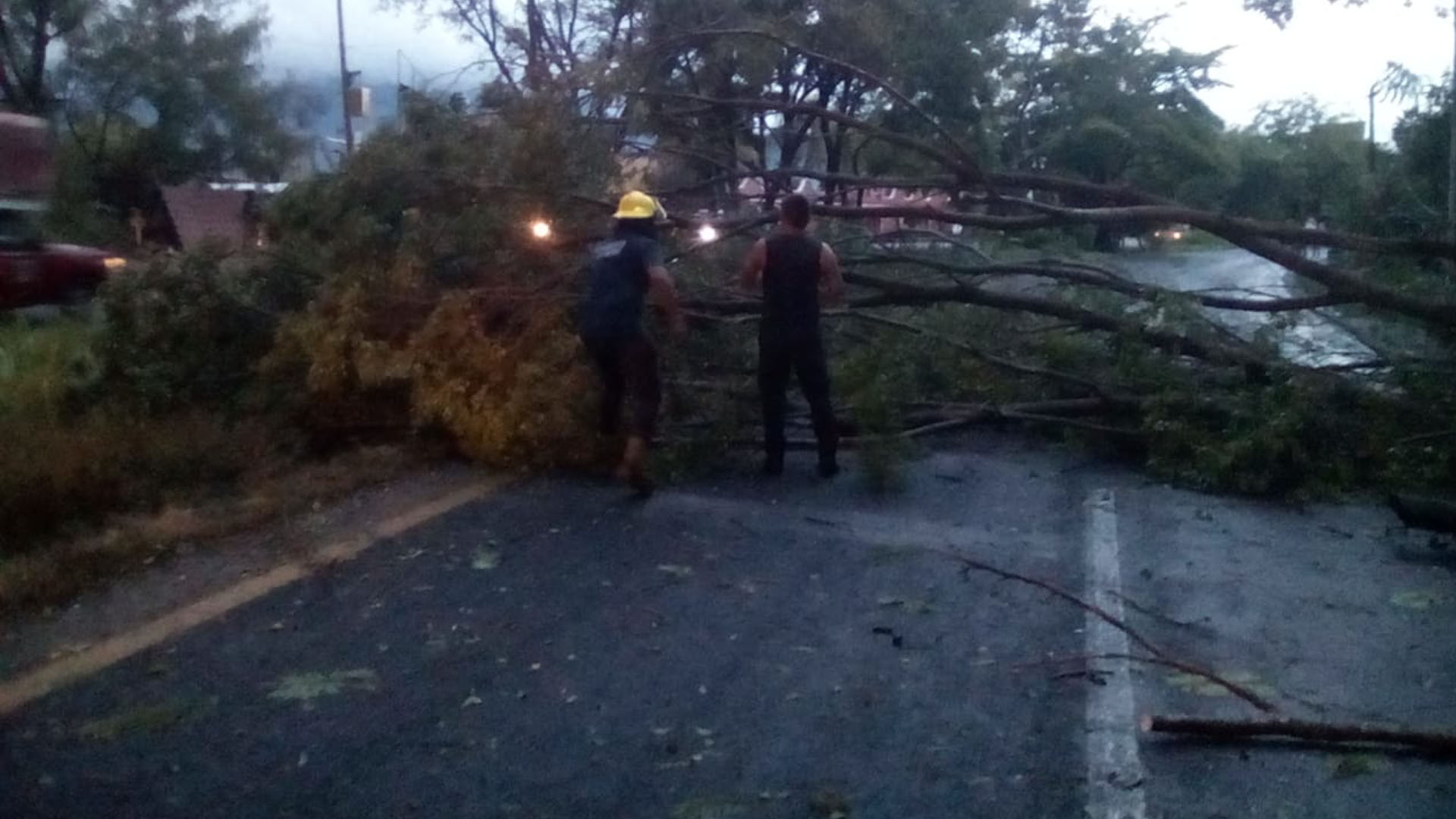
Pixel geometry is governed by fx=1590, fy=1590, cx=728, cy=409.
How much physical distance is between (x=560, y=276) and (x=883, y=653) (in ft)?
14.4

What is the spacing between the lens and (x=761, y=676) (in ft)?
18.6

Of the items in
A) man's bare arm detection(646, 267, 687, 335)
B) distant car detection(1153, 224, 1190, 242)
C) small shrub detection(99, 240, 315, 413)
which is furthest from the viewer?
distant car detection(1153, 224, 1190, 242)

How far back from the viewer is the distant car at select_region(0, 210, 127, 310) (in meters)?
18.9

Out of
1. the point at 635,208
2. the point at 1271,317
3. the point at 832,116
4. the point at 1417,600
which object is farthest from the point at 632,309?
the point at 1271,317

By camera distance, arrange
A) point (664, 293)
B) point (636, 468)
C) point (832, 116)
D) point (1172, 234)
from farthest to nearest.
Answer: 1. point (1172, 234)
2. point (832, 116)
3. point (664, 293)
4. point (636, 468)

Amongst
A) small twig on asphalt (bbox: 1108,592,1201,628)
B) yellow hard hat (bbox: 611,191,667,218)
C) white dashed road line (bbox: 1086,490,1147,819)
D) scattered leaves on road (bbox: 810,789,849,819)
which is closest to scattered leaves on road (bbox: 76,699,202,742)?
→ scattered leaves on road (bbox: 810,789,849,819)

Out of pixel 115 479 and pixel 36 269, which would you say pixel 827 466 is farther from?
pixel 36 269

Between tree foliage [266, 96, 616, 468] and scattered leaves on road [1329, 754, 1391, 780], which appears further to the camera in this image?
tree foliage [266, 96, 616, 468]

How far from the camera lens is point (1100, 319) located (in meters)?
10.2

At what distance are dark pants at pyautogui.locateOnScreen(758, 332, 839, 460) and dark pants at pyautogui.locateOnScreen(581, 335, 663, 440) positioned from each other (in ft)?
2.20

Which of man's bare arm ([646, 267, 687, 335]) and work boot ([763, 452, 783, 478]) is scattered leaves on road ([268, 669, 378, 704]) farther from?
work boot ([763, 452, 783, 478])

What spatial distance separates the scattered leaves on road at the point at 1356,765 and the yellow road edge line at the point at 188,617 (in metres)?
4.15

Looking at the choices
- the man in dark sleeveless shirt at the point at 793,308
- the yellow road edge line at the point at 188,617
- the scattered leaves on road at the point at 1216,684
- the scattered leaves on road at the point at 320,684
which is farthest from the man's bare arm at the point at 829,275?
the scattered leaves on road at the point at 320,684

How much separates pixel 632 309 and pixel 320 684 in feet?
11.9
